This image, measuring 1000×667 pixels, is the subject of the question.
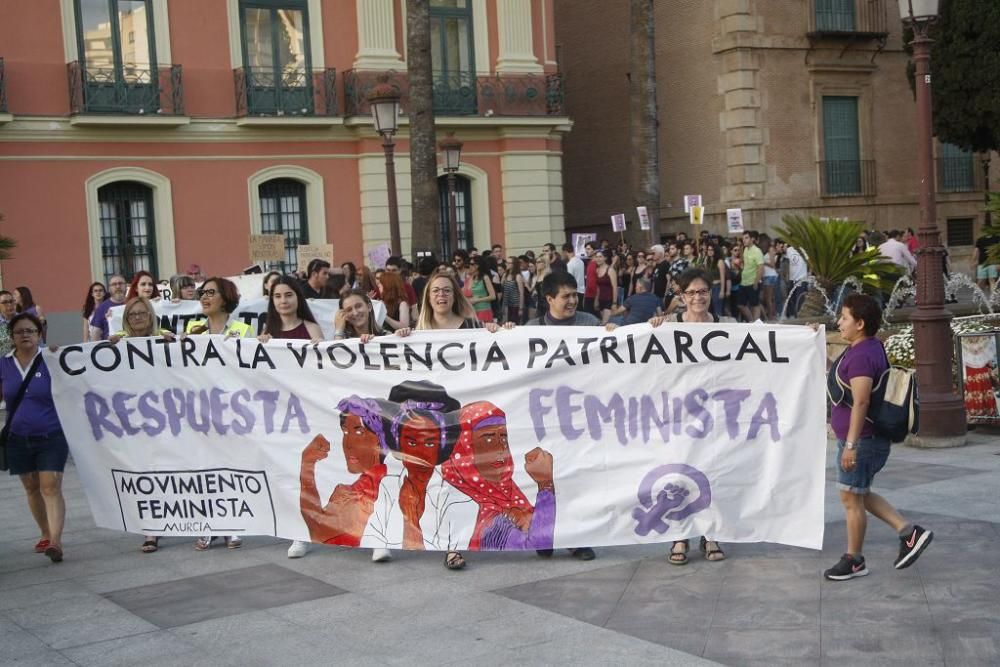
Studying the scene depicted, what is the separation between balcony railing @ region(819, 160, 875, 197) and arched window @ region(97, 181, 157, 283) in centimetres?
1639

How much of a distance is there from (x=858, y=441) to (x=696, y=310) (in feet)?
4.31

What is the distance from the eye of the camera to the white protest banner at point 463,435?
747 centimetres

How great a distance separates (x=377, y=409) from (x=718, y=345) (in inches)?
82.4

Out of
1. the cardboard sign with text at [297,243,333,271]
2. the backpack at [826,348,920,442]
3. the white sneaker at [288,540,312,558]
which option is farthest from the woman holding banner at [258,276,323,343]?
the cardboard sign with text at [297,243,333,271]

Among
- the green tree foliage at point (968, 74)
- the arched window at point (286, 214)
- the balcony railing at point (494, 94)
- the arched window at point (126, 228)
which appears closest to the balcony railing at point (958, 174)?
the green tree foliage at point (968, 74)

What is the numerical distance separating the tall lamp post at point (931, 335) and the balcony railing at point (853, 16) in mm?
22105

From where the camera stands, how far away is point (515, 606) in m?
6.78

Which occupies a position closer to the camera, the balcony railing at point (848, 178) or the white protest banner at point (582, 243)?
the white protest banner at point (582, 243)

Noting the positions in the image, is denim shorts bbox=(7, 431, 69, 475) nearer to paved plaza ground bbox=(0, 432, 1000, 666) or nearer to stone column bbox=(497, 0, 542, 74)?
paved plaza ground bbox=(0, 432, 1000, 666)

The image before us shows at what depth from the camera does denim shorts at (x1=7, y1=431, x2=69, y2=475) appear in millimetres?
8352

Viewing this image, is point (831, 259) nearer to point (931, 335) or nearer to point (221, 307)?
point (931, 335)

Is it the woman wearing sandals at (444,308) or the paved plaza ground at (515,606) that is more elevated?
the woman wearing sandals at (444,308)

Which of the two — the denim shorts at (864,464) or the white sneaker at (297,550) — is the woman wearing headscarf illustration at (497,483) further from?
the denim shorts at (864,464)

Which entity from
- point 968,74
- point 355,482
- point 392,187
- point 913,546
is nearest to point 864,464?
point 913,546
